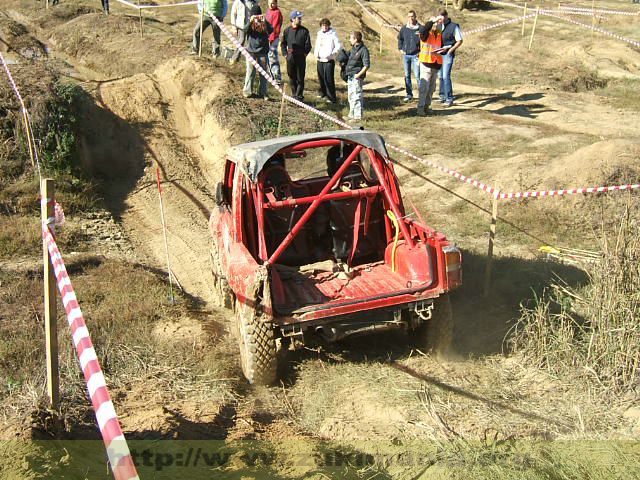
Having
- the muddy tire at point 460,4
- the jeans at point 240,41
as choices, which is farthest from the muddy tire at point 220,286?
the muddy tire at point 460,4

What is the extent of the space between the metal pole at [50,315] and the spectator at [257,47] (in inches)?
384

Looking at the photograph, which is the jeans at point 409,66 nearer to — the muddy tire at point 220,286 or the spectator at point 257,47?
the spectator at point 257,47

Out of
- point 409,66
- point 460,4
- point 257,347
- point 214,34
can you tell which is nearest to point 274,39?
point 214,34

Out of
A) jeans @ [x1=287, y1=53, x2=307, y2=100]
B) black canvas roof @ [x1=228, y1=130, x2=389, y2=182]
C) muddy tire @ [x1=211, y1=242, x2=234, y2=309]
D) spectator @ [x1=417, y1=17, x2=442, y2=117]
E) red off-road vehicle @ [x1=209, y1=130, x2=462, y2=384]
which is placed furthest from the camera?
jeans @ [x1=287, y1=53, x2=307, y2=100]

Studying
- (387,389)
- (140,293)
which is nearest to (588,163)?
(387,389)

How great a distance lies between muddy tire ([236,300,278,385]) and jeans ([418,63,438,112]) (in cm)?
1037

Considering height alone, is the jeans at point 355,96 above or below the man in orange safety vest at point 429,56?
below

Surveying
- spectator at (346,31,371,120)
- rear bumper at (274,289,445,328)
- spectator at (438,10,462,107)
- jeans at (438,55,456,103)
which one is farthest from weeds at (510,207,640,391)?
jeans at (438,55,456,103)

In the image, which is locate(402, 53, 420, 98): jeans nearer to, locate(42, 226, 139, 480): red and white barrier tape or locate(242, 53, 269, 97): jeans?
locate(242, 53, 269, 97): jeans

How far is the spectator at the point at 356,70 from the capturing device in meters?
14.0

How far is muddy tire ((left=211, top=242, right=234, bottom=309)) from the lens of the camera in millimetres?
7668

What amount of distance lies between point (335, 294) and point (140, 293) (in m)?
2.52

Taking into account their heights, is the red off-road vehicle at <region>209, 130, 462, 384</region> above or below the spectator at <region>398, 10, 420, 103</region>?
below

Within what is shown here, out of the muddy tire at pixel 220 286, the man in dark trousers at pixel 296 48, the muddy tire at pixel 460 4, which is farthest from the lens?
the muddy tire at pixel 460 4
